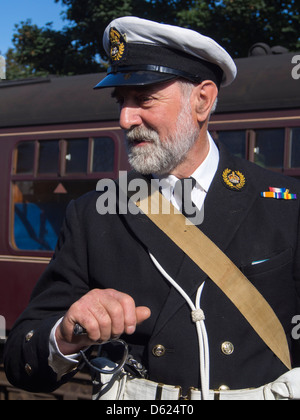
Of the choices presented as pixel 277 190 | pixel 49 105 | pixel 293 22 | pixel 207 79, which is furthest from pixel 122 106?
pixel 293 22

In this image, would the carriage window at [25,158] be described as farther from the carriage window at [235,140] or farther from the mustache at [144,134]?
the mustache at [144,134]

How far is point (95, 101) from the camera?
16.3 feet

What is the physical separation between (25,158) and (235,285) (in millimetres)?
3982

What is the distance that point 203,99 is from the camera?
1.87 metres

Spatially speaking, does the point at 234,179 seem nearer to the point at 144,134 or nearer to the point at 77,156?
the point at 144,134

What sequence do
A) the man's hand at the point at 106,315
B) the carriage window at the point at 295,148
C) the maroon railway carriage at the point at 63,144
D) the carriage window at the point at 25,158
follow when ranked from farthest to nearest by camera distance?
the carriage window at the point at 25,158 → the maroon railway carriage at the point at 63,144 → the carriage window at the point at 295,148 → the man's hand at the point at 106,315

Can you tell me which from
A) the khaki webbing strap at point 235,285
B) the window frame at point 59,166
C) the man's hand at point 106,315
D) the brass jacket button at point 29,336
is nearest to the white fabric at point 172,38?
the khaki webbing strap at point 235,285

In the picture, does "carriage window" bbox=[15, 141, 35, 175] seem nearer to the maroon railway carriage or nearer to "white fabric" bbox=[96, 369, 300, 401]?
the maroon railway carriage

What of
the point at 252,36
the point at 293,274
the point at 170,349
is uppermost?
the point at 252,36

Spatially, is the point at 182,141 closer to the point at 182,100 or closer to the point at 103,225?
the point at 182,100

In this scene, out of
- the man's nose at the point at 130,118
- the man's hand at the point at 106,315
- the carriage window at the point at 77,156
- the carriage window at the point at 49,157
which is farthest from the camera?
the carriage window at the point at 49,157

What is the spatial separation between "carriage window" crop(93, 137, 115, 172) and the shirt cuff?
3.33 metres

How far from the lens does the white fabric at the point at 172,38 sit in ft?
5.96

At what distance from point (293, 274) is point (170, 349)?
0.48 metres
